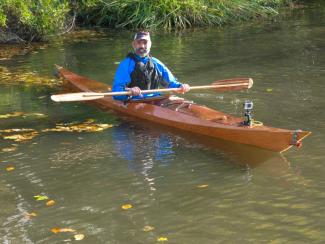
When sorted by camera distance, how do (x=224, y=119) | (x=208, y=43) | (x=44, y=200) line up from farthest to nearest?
1. (x=208, y=43)
2. (x=224, y=119)
3. (x=44, y=200)

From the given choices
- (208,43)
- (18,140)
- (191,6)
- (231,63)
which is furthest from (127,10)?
(18,140)

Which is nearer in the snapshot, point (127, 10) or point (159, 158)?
point (159, 158)

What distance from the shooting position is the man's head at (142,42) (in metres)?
8.07

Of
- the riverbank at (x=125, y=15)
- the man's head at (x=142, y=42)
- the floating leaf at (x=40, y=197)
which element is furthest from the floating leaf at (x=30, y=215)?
the riverbank at (x=125, y=15)

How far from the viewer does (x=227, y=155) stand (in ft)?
22.7

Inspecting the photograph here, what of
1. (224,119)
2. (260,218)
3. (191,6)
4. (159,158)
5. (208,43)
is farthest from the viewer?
(191,6)

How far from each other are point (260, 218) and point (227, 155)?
1.74 m

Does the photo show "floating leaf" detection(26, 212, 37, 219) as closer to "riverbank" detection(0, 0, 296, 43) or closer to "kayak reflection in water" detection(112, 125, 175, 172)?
"kayak reflection in water" detection(112, 125, 175, 172)

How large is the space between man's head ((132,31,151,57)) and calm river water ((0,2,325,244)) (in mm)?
1004

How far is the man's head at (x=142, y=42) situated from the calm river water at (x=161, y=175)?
1004 mm

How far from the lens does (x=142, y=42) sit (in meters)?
8.16

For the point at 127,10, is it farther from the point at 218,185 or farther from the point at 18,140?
the point at 218,185

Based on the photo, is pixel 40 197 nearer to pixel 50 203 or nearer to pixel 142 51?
pixel 50 203

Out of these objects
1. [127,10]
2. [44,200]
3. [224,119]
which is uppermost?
[127,10]
